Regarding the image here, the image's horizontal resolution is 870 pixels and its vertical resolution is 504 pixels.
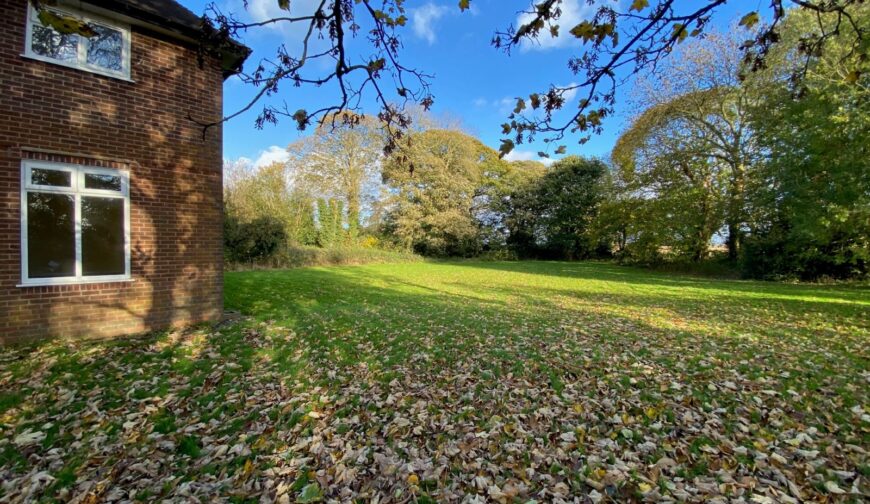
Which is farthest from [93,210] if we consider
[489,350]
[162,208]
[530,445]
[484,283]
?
[484,283]

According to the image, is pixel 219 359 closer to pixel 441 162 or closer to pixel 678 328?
pixel 678 328

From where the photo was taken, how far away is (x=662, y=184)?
2122cm

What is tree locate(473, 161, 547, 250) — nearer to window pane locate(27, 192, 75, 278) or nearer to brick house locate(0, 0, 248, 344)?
brick house locate(0, 0, 248, 344)

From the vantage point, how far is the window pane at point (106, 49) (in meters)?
6.26

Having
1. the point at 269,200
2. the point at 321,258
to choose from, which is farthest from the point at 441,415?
the point at 269,200

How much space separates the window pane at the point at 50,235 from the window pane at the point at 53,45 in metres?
2.10

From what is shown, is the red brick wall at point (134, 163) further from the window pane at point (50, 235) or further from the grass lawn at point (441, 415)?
the grass lawn at point (441, 415)

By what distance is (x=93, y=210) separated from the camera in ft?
20.6

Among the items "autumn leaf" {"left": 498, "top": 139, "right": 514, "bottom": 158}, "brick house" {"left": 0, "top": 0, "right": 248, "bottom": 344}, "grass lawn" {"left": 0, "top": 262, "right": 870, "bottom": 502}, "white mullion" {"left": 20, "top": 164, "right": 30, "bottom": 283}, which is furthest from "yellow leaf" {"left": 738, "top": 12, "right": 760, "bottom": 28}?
"white mullion" {"left": 20, "top": 164, "right": 30, "bottom": 283}

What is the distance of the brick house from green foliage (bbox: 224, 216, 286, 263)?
11.5 metres

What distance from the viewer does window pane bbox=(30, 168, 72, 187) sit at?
583 cm

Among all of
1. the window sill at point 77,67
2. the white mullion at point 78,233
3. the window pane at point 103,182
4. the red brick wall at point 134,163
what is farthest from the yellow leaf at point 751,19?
the white mullion at point 78,233

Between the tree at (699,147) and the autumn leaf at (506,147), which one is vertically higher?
the tree at (699,147)

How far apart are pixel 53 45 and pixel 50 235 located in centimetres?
286
